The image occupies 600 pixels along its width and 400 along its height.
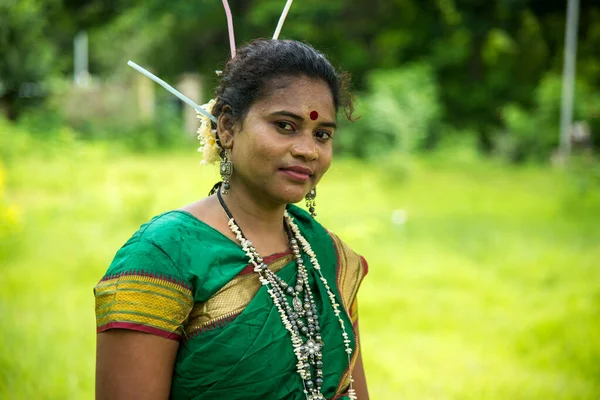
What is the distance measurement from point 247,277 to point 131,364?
313 mm

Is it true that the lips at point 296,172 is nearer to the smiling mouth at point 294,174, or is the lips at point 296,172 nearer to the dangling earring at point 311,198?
the smiling mouth at point 294,174

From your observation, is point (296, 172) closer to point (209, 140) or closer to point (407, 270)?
point (209, 140)

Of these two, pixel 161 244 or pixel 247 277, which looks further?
pixel 247 277

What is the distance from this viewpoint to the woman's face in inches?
63.9

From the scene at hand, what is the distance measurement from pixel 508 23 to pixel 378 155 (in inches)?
229

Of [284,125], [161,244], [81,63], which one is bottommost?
[161,244]

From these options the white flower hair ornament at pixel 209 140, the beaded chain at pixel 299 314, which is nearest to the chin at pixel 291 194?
the beaded chain at pixel 299 314

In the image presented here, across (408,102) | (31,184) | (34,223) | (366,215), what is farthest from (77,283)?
(408,102)

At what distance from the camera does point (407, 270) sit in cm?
602

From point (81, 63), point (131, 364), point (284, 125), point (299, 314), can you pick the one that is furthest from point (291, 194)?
point (81, 63)

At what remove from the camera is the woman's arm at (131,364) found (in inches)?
58.4

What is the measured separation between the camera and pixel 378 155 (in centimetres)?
1051

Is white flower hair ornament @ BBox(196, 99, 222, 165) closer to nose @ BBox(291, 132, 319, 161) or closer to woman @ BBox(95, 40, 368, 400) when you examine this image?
woman @ BBox(95, 40, 368, 400)

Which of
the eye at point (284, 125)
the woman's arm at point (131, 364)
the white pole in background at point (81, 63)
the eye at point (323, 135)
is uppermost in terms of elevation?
the white pole in background at point (81, 63)
